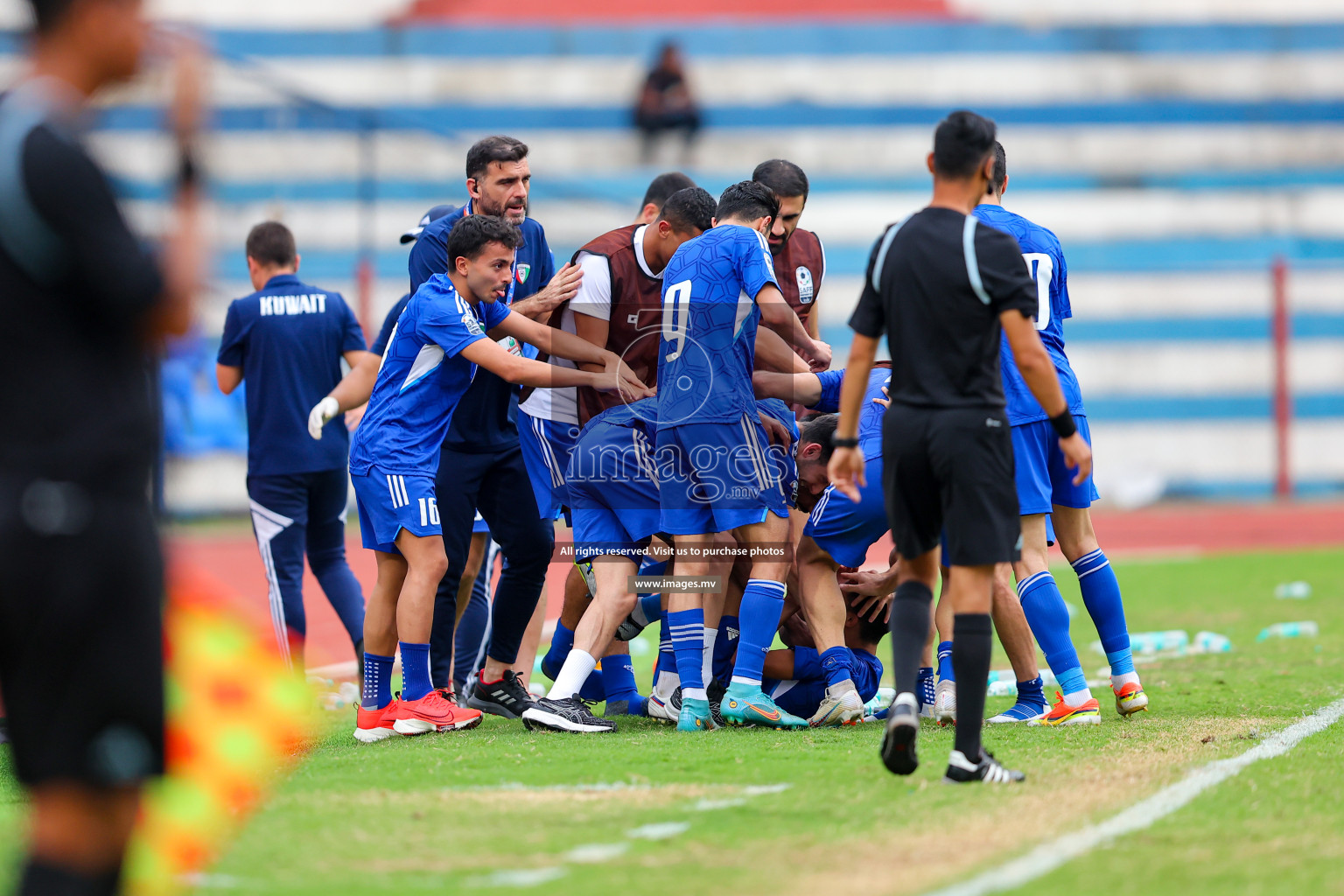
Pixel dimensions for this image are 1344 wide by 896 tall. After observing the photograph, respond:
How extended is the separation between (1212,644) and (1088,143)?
1671 centimetres

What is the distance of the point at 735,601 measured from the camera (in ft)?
22.6

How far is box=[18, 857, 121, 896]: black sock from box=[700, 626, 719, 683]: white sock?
13.3 feet

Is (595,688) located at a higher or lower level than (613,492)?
lower

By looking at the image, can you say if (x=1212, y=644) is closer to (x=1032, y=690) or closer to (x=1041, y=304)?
(x=1032, y=690)

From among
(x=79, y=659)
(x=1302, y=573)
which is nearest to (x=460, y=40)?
(x=1302, y=573)

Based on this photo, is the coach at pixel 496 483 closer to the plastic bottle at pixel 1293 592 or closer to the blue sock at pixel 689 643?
the blue sock at pixel 689 643

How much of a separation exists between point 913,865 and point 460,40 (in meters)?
22.3

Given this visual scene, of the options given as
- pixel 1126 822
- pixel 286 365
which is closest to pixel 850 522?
pixel 1126 822

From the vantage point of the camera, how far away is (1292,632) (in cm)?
909

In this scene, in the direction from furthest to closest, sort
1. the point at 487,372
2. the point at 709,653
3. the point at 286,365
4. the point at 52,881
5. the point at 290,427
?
the point at 286,365 → the point at 290,427 → the point at 487,372 → the point at 709,653 → the point at 52,881

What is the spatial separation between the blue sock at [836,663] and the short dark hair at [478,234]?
2.22 metres

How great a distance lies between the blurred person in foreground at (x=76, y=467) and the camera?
2.71 meters

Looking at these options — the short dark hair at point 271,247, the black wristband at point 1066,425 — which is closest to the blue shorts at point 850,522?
the black wristband at point 1066,425

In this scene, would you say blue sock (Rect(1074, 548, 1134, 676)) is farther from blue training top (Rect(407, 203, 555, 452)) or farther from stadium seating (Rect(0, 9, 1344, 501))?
stadium seating (Rect(0, 9, 1344, 501))
